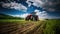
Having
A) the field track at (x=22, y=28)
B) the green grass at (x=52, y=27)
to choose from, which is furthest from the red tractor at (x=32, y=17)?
the green grass at (x=52, y=27)

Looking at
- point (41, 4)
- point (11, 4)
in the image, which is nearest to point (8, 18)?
point (11, 4)

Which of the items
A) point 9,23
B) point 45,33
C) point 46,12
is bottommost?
point 45,33

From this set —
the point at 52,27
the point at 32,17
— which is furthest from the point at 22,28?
the point at 52,27

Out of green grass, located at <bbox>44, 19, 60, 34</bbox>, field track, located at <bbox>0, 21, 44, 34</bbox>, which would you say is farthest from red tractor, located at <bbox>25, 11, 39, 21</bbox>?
green grass, located at <bbox>44, 19, 60, 34</bbox>

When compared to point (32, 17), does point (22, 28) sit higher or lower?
lower

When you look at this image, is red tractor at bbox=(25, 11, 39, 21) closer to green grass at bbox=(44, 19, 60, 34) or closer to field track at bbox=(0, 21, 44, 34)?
field track at bbox=(0, 21, 44, 34)

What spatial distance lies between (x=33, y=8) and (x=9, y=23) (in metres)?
0.51

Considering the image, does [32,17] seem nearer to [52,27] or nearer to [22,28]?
[22,28]

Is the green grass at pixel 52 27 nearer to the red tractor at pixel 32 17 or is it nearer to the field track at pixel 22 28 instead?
the field track at pixel 22 28

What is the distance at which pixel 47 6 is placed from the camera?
2.72m

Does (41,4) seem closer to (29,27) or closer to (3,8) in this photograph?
(29,27)

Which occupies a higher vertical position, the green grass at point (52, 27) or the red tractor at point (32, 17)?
the red tractor at point (32, 17)

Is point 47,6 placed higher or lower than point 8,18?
higher

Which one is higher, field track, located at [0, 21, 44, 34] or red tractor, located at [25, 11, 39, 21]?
red tractor, located at [25, 11, 39, 21]
